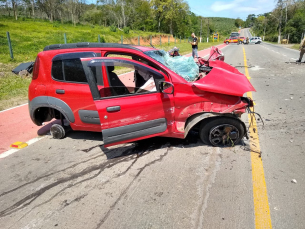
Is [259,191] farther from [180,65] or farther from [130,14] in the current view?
[130,14]

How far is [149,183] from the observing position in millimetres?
3135

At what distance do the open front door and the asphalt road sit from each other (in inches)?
18.5

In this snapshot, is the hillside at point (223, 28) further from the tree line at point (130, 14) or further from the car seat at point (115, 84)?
the car seat at point (115, 84)

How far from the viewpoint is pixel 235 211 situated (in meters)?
2.56

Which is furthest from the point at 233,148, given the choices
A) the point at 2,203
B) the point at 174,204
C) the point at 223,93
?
the point at 2,203

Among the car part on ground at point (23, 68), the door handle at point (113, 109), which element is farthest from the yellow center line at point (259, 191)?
the car part on ground at point (23, 68)

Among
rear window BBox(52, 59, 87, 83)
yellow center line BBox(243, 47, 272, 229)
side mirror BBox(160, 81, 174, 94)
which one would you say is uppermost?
rear window BBox(52, 59, 87, 83)

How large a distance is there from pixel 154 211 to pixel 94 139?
7.98ft

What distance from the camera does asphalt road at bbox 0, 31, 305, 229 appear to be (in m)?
2.53

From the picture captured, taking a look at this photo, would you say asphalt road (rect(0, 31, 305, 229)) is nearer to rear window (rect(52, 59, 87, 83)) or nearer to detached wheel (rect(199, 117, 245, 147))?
detached wheel (rect(199, 117, 245, 147))

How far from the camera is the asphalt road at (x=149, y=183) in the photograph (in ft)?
8.31

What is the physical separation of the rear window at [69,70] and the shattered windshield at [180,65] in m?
1.22

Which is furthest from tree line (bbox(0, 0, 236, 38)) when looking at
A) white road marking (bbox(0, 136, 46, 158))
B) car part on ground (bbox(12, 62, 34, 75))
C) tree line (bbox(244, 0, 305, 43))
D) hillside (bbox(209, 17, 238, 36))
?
white road marking (bbox(0, 136, 46, 158))

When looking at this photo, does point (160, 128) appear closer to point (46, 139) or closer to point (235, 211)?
point (235, 211)
